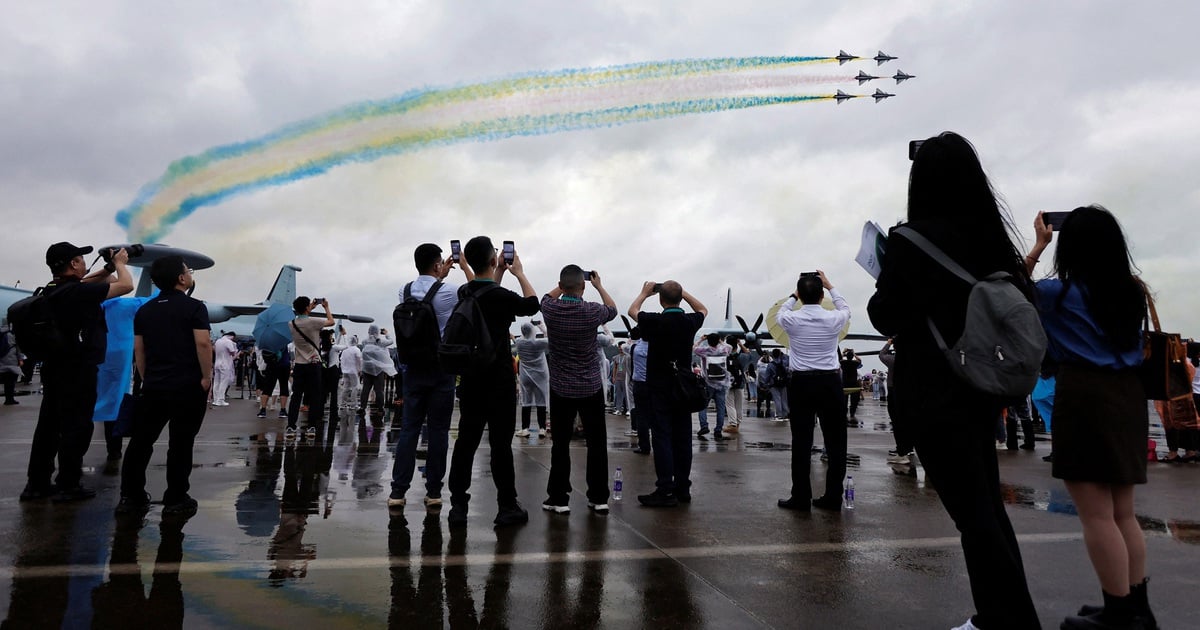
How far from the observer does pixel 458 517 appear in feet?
16.6

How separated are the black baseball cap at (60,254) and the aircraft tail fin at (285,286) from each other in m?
34.0

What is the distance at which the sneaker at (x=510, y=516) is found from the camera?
16.6ft

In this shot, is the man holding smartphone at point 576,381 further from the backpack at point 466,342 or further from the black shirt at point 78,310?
the black shirt at point 78,310

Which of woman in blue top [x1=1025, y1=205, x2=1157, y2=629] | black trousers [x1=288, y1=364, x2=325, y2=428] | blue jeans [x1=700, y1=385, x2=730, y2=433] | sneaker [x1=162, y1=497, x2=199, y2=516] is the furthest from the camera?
blue jeans [x1=700, y1=385, x2=730, y2=433]

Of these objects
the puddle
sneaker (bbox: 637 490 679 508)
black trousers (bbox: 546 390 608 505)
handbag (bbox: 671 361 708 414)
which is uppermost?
handbag (bbox: 671 361 708 414)

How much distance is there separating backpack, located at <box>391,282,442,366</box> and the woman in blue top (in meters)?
3.94

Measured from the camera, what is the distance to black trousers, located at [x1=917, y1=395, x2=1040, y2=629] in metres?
2.53

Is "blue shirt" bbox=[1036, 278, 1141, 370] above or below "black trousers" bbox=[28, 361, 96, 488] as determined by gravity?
above

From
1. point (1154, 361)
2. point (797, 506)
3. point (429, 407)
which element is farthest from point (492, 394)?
point (1154, 361)

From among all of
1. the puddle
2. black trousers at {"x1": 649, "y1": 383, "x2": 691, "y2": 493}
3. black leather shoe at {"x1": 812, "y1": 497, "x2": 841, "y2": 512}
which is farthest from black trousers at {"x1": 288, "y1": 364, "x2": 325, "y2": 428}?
the puddle

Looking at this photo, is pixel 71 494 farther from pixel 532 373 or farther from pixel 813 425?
pixel 532 373

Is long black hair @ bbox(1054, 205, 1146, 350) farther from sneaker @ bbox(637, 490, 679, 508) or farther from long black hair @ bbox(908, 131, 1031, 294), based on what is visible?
sneaker @ bbox(637, 490, 679, 508)

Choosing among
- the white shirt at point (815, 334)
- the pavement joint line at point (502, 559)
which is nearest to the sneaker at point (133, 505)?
the pavement joint line at point (502, 559)

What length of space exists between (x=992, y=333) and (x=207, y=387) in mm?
5305
